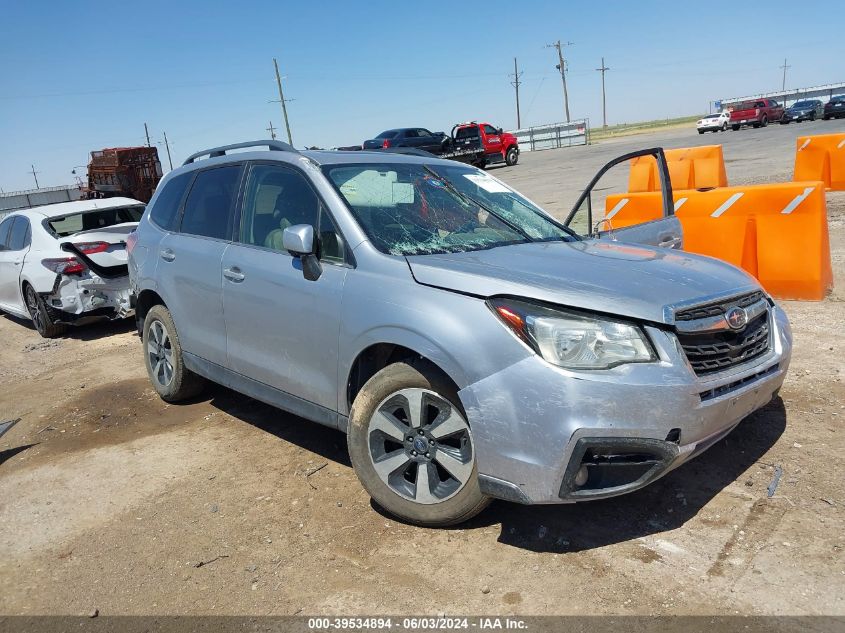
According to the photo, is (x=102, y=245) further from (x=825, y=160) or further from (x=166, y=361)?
(x=825, y=160)

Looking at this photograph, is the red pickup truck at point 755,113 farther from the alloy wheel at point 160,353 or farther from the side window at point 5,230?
the alloy wheel at point 160,353

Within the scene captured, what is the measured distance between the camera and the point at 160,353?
5.43 m

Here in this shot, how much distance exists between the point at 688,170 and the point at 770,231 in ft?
20.0

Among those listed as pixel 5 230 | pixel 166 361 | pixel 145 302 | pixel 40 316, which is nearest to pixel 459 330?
pixel 166 361

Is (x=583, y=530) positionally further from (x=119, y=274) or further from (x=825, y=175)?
(x=825, y=175)

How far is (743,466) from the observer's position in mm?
3697

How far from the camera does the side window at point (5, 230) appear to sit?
917cm

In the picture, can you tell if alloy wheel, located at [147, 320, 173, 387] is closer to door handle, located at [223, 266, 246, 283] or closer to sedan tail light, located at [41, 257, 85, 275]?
door handle, located at [223, 266, 246, 283]

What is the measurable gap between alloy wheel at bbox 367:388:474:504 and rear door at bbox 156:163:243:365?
160 centimetres

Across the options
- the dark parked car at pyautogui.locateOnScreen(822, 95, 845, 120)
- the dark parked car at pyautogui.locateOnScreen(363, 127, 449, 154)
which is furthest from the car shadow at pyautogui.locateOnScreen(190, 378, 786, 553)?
the dark parked car at pyautogui.locateOnScreen(822, 95, 845, 120)

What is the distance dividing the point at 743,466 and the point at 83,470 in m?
3.98

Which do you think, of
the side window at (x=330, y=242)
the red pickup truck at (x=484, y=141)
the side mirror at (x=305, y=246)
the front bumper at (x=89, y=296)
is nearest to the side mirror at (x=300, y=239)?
the side mirror at (x=305, y=246)

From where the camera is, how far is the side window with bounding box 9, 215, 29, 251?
8.68 m

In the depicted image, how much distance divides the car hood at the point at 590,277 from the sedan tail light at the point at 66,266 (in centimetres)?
590
